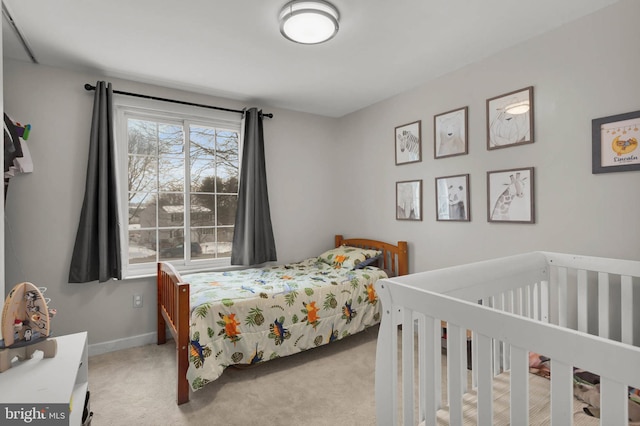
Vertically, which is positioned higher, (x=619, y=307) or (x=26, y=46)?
(x=26, y=46)

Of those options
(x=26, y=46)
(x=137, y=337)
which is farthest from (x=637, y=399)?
(x=26, y=46)

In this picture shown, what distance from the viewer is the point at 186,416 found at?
1912 millimetres

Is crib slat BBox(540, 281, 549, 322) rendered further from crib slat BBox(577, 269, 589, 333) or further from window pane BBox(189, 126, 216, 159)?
window pane BBox(189, 126, 216, 159)

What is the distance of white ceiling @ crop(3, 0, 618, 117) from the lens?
188cm

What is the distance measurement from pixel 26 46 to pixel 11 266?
5.30ft

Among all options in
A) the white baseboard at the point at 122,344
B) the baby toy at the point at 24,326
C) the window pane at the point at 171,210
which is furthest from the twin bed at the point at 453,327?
the baby toy at the point at 24,326

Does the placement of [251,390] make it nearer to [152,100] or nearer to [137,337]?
[137,337]

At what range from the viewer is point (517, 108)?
2.31 m

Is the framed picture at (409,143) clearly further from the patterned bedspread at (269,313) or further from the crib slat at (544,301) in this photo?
the crib slat at (544,301)

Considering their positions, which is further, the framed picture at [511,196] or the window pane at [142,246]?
the window pane at [142,246]

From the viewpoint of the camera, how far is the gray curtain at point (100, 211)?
8.56ft

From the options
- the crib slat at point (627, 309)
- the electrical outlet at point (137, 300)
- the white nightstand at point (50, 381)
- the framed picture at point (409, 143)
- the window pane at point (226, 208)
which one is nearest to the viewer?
the white nightstand at point (50, 381)

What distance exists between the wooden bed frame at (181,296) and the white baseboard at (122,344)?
111 mm

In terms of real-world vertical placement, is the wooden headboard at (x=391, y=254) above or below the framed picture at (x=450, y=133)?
below
